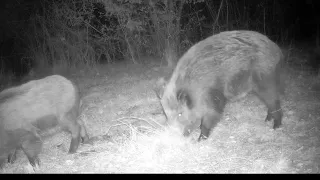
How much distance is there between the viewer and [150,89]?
8.06m

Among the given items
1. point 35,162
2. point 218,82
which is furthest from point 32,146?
point 218,82

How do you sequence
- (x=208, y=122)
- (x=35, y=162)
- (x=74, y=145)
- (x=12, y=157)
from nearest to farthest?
(x=35, y=162) → (x=208, y=122) → (x=74, y=145) → (x=12, y=157)

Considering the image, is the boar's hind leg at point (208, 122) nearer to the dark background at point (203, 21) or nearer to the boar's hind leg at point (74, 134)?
the boar's hind leg at point (74, 134)

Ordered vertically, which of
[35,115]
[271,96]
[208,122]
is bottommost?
[208,122]

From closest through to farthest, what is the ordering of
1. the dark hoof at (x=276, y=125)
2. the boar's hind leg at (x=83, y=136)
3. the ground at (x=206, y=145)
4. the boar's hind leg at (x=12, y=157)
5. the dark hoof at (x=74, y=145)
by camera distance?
1. the ground at (x=206, y=145)
2. the dark hoof at (x=276, y=125)
3. the dark hoof at (x=74, y=145)
4. the boar's hind leg at (x=12, y=157)
5. the boar's hind leg at (x=83, y=136)

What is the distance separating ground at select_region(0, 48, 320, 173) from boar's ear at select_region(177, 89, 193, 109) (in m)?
0.57

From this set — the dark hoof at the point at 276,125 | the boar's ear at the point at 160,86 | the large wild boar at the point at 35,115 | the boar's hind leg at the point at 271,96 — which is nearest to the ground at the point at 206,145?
the dark hoof at the point at 276,125

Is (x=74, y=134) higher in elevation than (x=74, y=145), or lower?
higher

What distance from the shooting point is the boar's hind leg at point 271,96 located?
5051mm

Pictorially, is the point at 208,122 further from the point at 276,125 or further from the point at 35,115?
the point at 35,115

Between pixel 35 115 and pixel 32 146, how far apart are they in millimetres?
542

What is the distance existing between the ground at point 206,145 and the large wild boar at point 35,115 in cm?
30

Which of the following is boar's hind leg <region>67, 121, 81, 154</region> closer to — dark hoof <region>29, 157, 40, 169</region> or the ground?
the ground

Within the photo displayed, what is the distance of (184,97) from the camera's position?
16.8 feet
